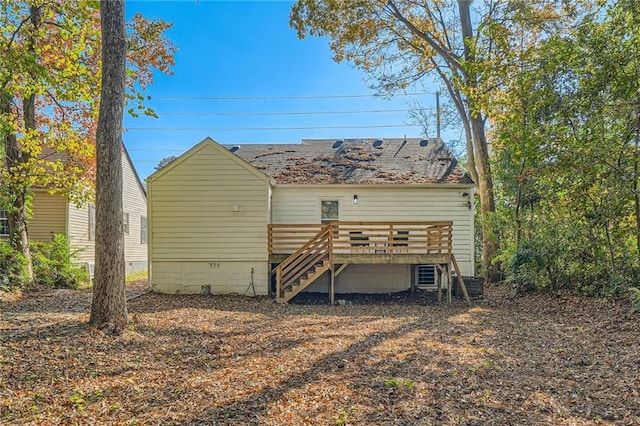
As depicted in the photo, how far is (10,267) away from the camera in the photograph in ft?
32.2

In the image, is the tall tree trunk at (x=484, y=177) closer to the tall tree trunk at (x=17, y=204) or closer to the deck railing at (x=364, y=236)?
the deck railing at (x=364, y=236)

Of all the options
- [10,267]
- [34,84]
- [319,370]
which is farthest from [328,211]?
[10,267]

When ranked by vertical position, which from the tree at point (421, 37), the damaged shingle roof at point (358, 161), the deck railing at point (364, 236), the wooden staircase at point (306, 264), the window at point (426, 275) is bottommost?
the window at point (426, 275)

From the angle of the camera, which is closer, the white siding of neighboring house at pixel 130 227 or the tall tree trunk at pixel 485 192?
the tall tree trunk at pixel 485 192

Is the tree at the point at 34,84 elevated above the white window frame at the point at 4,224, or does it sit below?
above

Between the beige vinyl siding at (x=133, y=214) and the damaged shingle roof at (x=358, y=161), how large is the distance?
20.7ft

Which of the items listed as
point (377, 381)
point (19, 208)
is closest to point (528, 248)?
point (377, 381)

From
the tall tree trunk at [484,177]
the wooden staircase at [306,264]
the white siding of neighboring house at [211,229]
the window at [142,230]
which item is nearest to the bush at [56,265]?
the white siding of neighboring house at [211,229]

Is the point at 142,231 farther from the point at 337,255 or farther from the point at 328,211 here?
the point at 337,255

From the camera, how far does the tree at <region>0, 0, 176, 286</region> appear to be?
28.8ft

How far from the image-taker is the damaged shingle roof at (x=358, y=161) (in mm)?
12102

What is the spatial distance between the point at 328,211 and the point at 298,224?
1499 mm

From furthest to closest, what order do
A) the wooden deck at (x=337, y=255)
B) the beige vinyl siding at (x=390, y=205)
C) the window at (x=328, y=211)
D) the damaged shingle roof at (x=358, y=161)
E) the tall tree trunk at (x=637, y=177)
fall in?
1. the damaged shingle roof at (x=358, y=161)
2. the window at (x=328, y=211)
3. the beige vinyl siding at (x=390, y=205)
4. the wooden deck at (x=337, y=255)
5. the tall tree trunk at (x=637, y=177)

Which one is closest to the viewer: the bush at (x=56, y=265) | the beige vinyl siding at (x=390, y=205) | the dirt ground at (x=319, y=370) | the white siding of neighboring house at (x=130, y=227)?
the dirt ground at (x=319, y=370)
